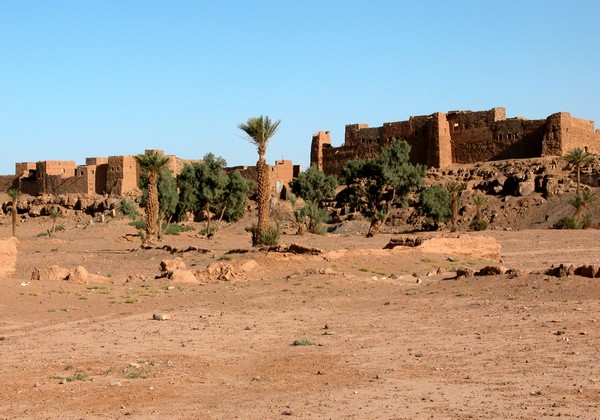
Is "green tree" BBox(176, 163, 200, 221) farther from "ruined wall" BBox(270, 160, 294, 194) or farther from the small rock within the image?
the small rock

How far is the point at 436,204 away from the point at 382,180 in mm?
3052

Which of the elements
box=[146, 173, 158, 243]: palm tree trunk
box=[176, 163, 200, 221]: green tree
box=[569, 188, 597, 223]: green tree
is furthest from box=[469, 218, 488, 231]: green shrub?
box=[146, 173, 158, 243]: palm tree trunk

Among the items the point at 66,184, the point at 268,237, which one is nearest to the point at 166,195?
the point at 66,184

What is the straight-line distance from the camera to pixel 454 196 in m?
44.2

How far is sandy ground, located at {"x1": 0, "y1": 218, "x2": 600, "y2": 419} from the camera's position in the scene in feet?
28.6

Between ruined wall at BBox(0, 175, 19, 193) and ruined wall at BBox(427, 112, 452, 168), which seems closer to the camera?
ruined wall at BBox(427, 112, 452, 168)

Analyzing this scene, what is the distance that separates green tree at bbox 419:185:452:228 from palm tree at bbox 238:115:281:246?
55.6 feet

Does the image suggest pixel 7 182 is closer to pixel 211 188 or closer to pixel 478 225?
pixel 211 188

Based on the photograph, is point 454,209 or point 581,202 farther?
point 454,209

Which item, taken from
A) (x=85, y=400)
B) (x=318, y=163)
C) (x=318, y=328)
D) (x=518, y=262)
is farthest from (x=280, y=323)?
(x=318, y=163)

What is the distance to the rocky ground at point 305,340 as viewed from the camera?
878 centimetres

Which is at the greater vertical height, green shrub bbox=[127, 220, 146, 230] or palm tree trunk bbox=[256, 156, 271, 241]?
palm tree trunk bbox=[256, 156, 271, 241]

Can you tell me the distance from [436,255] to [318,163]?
1318 inches

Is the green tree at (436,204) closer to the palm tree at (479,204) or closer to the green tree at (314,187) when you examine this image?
the palm tree at (479,204)
